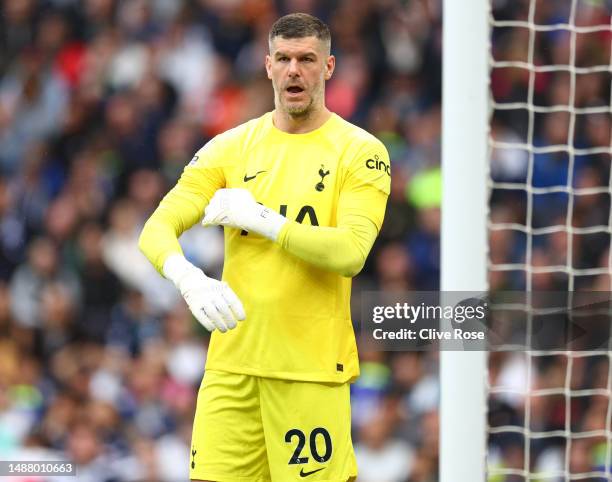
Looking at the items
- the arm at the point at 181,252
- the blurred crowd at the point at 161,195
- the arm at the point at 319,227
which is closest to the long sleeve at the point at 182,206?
the arm at the point at 181,252

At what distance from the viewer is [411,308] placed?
4.57 m

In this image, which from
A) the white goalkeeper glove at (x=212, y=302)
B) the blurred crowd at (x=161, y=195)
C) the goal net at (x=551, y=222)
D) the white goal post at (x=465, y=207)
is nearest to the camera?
the white goalkeeper glove at (x=212, y=302)

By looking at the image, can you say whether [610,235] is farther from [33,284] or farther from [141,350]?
[33,284]

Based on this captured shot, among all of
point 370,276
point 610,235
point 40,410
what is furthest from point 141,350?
point 610,235

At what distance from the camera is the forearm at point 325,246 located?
3.62 metres

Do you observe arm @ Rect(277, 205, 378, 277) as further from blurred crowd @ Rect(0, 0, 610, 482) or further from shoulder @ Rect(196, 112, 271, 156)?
blurred crowd @ Rect(0, 0, 610, 482)

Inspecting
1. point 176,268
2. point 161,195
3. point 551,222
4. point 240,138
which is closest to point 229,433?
point 176,268

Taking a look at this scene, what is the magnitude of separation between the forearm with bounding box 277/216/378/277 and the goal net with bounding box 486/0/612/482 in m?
2.40

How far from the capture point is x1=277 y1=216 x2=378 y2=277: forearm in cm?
362

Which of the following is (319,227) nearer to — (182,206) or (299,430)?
(182,206)

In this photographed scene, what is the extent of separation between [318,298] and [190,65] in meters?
4.46

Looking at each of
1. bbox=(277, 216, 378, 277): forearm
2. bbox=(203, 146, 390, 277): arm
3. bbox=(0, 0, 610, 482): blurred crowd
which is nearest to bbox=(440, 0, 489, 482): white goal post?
bbox=(203, 146, 390, 277): arm

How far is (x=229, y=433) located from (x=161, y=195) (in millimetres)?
3935

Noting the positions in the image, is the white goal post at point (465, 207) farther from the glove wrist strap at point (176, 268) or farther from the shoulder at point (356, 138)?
the glove wrist strap at point (176, 268)
